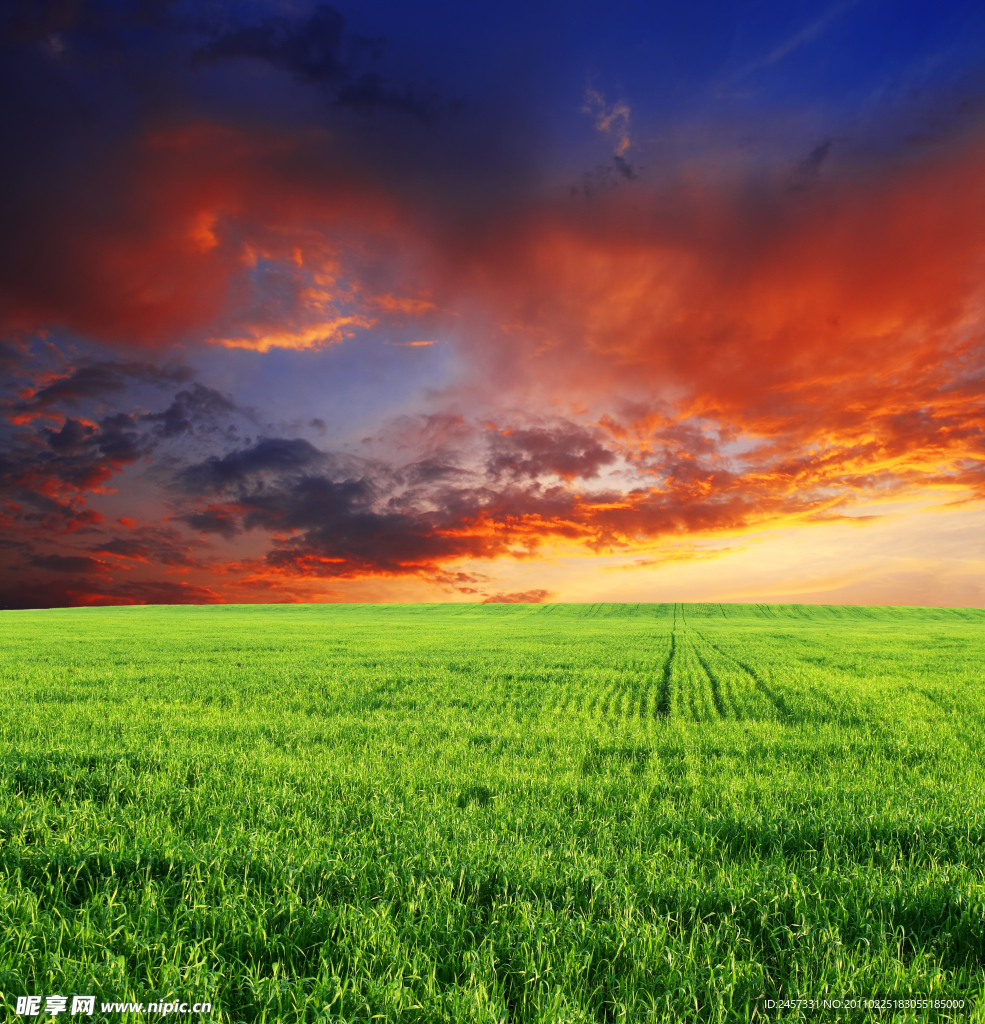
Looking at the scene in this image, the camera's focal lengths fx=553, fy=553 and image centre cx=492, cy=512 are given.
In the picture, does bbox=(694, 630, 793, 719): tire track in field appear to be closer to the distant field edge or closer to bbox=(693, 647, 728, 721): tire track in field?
bbox=(693, 647, 728, 721): tire track in field

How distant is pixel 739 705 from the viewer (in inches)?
611

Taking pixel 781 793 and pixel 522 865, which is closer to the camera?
pixel 522 865

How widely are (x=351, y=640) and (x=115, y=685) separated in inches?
753

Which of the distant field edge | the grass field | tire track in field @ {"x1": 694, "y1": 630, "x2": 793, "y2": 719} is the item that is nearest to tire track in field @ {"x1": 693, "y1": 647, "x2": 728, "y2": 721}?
tire track in field @ {"x1": 694, "y1": 630, "x2": 793, "y2": 719}

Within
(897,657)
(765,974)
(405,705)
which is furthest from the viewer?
(897,657)

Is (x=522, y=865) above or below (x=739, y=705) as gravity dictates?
above

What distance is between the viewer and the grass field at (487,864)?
3.33 meters

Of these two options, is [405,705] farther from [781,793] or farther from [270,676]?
[781,793]

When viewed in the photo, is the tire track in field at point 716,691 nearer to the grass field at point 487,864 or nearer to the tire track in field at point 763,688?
the tire track in field at point 763,688

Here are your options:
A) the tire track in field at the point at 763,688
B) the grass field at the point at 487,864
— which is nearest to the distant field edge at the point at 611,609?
the tire track in field at the point at 763,688

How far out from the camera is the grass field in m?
3.33

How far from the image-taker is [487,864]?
4.79m

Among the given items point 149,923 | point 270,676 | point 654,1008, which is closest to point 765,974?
point 654,1008

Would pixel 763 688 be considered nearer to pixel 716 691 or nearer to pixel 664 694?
pixel 716 691
